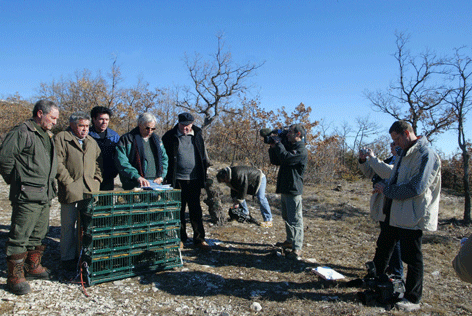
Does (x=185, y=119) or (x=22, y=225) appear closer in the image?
(x=22, y=225)

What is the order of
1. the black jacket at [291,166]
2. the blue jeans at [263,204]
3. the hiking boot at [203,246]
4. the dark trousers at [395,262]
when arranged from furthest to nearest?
the blue jeans at [263,204] → the hiking boot at [203,246] → the black jacket at [291,166] → the dark trousers at [395,262]

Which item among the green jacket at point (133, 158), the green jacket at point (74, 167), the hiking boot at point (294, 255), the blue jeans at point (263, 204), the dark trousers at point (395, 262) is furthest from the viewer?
the blue jeans at point (263, 204)

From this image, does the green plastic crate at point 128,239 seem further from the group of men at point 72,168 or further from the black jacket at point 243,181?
Result: the black jacket at point 243,181

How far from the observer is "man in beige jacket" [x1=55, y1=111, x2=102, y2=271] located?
3.80 meters

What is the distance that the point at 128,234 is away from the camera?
368cm

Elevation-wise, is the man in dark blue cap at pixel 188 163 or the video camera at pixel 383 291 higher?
the man in dark blue cap at pixel 188 163

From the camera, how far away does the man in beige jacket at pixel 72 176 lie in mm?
3797

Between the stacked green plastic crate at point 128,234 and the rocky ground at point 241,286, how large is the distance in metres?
0.14

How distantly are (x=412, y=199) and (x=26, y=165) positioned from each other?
401 cm

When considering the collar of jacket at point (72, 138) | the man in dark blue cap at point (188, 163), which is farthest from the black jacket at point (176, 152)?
the collar of jacket at point (72, 138)

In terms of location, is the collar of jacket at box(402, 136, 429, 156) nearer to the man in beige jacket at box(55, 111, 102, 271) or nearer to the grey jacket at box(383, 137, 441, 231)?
the grey jacket at box(383, 137, 441, 231)

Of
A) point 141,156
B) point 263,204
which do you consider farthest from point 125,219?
point 263,204

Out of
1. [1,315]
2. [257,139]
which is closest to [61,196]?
[1,315]

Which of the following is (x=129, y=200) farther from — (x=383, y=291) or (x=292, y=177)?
(x=383, y=291)
